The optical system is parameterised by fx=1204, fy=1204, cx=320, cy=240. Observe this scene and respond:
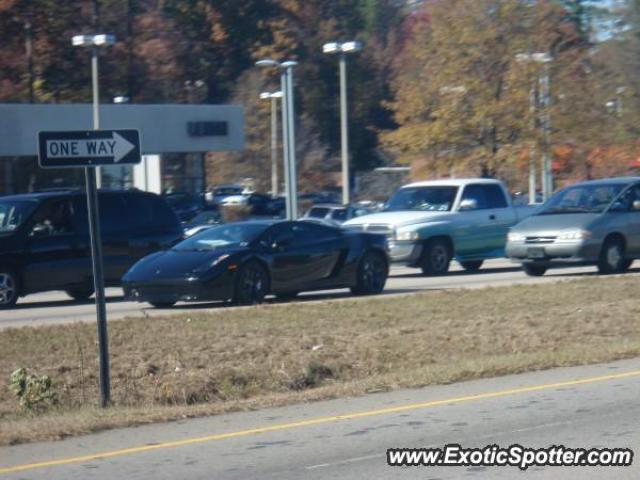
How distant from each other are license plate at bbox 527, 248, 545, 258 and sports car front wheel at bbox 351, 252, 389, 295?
Answer: 3.86m

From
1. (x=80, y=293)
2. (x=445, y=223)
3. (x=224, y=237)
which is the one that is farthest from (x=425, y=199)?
(x=80, y=293)

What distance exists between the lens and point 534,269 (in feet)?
81.8

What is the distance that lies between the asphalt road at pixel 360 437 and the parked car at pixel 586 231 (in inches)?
468

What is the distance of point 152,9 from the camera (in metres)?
70.6

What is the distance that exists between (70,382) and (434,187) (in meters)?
15.3

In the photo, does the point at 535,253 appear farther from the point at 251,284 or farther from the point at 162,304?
the point at 162,304

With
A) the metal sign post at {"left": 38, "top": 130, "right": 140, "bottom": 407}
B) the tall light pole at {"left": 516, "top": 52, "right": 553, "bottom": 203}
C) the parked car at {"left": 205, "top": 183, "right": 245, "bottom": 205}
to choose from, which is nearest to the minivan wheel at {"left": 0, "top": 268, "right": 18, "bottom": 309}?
the metal sign post at {"left": 38, "top": 130, "right": 140, "bottom": 407}

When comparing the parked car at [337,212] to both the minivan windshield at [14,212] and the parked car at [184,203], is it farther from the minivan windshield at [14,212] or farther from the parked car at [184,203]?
the minivan windshield at [14,212]

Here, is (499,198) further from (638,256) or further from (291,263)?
(291,263)

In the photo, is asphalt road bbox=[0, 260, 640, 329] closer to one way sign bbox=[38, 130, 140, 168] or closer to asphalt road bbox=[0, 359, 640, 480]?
one way sign bbox=[38, 130, 140, 168]

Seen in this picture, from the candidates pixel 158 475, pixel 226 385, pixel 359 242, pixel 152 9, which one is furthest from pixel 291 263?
pixel 152 9

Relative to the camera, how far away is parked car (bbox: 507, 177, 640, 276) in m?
23.5

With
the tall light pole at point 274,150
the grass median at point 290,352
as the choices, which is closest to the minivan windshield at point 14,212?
the grass median at point 290,352

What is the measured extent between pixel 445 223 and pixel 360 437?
1644cm
